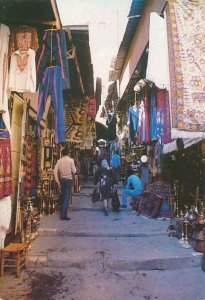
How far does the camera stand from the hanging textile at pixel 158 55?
562 cm

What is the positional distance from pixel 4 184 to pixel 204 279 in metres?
3.78

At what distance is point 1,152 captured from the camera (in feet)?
16.1

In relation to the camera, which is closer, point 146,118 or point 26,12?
point 26,12

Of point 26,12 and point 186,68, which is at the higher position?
point 26,12

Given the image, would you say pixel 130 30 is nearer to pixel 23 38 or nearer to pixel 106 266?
pixel 23 38

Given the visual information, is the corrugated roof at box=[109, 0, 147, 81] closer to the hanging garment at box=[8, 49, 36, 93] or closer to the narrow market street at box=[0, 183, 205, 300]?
the hanging garment at box=[8, 49, 36, 93]

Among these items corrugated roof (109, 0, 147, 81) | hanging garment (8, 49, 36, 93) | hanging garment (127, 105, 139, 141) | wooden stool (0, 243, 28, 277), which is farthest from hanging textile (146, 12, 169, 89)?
hanging garment (127, 105, 139, 141)

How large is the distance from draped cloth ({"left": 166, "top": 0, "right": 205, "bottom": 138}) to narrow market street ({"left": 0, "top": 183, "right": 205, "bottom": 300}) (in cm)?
245

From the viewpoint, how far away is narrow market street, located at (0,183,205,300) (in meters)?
4.37

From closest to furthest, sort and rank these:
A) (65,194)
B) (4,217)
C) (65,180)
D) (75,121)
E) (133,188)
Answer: (4,217) → (65,194) → (65,180) → (133,188) → (75,121)

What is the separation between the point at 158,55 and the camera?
226 inches

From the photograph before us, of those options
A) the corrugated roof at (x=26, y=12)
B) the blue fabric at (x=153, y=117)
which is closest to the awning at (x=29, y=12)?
the corrugated roof at (x=26, y=12)

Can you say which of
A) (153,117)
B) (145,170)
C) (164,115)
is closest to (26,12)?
(164,115)

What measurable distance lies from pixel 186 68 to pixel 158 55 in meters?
0.65
